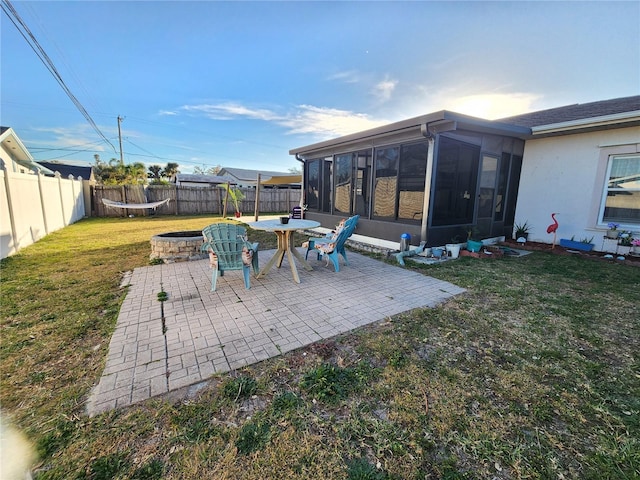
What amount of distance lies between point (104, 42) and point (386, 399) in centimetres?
1300

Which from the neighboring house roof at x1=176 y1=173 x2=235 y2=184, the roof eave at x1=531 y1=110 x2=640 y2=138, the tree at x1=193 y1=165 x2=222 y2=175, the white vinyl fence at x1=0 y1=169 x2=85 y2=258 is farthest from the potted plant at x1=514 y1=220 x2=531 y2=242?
the tree at x1=193 y1=165 x2=222 y2=175

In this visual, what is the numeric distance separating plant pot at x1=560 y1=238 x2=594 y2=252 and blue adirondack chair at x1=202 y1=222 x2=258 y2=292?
21.9 ft

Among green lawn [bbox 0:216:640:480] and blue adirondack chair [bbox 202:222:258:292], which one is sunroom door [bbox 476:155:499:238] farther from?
blue adirondack chair [bbox 202:222:258:292]

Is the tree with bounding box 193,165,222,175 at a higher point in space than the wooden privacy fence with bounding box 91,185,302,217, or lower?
higher

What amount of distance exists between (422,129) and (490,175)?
2.58 metres

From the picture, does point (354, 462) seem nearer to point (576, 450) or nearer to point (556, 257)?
point (576, 450)

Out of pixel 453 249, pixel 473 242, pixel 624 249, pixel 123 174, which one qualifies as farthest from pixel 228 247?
pixel 123 174

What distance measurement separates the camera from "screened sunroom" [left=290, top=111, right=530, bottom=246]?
16.5 ft

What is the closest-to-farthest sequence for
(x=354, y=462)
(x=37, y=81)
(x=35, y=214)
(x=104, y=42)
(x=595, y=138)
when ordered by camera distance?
1. (x=354, y=462)
2. (x=595, y=138)
3. (x=35, y=214)
4. (x=104, y=42)
5. (x=37, y=81)

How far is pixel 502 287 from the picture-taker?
380 centimetres

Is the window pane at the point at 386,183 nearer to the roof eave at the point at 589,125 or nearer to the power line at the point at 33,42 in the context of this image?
the roof eave at the point at 589,125

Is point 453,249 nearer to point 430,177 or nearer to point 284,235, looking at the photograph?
point 430,177

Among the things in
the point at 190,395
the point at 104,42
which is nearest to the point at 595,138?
the point at 190,395

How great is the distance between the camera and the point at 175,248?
16.2ft
